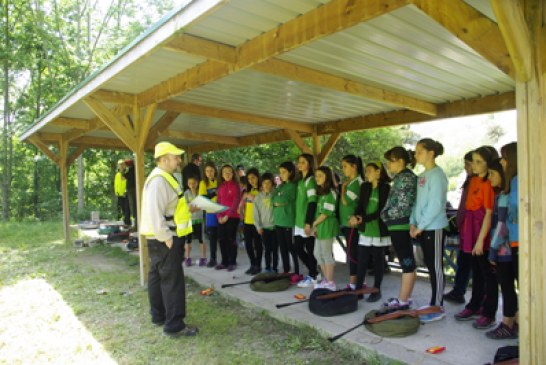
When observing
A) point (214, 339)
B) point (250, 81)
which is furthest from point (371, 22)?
point (214, 339)

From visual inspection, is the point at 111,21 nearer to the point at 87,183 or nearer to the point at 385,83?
the point at 87,183

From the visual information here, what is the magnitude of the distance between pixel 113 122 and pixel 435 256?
4.49 m

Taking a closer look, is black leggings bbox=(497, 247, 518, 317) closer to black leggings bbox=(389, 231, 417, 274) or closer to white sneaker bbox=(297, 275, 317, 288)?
black leggings bbox=(389, 231, 417, 274)

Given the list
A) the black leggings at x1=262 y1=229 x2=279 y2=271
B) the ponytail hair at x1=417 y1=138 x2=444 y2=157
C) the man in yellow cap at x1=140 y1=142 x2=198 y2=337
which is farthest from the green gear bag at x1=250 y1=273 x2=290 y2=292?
the ponytail hair at x1=417 y1=138 x2=444 y2=157

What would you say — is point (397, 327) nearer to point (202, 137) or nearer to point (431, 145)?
point (431, 145)

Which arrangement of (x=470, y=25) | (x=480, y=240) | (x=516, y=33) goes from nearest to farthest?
(x=516, y=33) < (x=470, y=25) < (x=480, y=240)

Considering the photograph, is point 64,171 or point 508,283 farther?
point 64,171

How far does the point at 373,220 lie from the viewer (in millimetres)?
4312

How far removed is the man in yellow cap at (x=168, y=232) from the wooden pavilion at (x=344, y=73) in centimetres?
115

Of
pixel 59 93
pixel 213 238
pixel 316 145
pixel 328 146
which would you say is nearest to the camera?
pixel 213 238

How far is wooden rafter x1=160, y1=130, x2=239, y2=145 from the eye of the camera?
29.4ft

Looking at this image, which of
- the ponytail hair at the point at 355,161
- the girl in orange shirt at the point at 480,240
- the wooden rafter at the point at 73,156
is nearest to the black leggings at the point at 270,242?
the ponytail hair at the point at 355,161

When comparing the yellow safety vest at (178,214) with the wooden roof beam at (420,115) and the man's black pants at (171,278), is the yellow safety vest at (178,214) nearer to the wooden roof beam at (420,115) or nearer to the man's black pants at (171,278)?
the man's black pants at (171,278)

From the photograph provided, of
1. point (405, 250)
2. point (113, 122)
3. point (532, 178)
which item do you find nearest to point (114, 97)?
point (113, 122)
